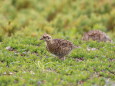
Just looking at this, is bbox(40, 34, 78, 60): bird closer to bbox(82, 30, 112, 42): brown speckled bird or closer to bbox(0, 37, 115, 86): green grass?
bbox(0, 37, 115, 86): green grass

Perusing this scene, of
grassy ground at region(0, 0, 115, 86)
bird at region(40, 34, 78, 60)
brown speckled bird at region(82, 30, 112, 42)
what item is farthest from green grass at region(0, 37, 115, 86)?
brown speckled bird at region(82, 30, 112, 42)

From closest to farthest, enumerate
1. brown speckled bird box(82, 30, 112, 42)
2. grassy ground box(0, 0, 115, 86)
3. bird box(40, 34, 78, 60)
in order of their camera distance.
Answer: grassy ground box(0, 0, 115, 86) → bird box(40, 34, 78, 60) → brown speckled bird box(82, 30, 112, 42)

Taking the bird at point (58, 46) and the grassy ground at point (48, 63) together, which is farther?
the bird at point (58, 46)

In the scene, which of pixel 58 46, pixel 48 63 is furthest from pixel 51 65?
pixel 58 46

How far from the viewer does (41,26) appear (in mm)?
17609

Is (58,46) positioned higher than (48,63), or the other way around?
(58,46)

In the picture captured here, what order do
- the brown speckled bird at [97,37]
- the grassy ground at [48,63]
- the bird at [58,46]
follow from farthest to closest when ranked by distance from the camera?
the brown speckled bird at [97,37], the bird at [58,46], the grassy ground at [48,63]

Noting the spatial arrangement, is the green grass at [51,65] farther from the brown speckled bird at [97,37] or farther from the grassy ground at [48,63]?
the brown speckled bird at [97,37]

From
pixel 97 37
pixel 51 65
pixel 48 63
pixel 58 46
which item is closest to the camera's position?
pixel 51 65

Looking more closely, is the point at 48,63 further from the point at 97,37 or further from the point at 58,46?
the point at 97,37

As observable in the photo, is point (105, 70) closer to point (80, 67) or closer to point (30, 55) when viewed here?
point (80, 67)

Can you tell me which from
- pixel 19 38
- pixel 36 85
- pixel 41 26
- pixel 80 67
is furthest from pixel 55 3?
pixel 36 85

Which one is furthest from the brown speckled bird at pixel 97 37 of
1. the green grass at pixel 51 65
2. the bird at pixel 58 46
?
the bird at pixel 58 46

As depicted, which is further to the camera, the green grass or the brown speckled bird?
the brown speckled bird
